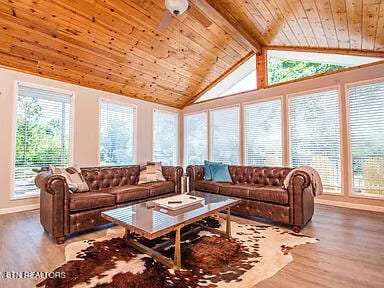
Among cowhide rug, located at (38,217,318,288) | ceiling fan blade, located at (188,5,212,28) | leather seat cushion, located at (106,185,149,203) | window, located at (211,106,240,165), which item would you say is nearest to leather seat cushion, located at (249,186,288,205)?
cowhide rug, located at (38,217,318,288)

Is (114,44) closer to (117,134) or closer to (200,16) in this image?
(200,16)

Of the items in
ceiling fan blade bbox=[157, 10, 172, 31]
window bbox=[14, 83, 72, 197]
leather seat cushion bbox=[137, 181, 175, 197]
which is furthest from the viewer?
window bbox=[14, 83, 72, 197]

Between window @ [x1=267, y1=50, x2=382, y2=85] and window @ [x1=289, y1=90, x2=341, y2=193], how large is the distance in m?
0.55

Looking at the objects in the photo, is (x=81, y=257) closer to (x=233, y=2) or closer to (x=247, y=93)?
(x=233, y=2)

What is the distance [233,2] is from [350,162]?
3.80 meters

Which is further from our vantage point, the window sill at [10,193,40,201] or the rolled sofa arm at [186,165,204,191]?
the rolled sofa arm at [186,165,204,191]

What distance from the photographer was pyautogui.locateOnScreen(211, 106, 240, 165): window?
6094 millimetres

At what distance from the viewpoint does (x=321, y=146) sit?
4.73 meters

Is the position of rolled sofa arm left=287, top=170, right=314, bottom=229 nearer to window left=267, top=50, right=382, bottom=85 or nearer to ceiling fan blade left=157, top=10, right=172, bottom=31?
ceiling fan blade left=157, top=10, right=172, bottom=31

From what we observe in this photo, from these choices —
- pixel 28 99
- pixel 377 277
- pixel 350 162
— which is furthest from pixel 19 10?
pixel 350 162

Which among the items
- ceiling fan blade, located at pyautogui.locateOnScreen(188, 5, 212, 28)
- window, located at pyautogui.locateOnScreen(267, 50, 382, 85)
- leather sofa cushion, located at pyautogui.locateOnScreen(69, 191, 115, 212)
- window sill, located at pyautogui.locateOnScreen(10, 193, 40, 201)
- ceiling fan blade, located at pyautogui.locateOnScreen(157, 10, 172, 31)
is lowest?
window sill, located at pyautogui.locateOnScreen(10, 193, 40, 201)

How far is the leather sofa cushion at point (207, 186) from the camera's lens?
13.6ft

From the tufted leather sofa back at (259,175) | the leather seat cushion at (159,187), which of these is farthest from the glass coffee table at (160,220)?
the tufted leather sofa back at (259,175)

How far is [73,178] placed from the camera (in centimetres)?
338
